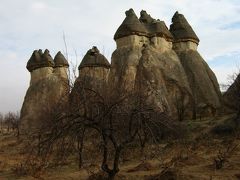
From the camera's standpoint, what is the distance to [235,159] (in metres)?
14.9

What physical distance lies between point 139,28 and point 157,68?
341cm

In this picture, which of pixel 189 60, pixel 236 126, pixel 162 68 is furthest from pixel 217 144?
pixel 189 60

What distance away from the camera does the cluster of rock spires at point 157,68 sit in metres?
29.7

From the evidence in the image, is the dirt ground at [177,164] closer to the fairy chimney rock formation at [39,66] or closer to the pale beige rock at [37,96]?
the pale beige rock at [37,96]

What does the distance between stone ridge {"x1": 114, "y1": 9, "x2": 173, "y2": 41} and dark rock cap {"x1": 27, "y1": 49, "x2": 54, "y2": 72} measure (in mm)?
7759

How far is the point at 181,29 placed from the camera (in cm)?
3462

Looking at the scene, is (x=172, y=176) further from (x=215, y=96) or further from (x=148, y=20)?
(x=148, y=20)

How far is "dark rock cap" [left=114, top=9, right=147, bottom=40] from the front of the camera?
3153cm

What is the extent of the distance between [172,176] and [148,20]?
24684mm

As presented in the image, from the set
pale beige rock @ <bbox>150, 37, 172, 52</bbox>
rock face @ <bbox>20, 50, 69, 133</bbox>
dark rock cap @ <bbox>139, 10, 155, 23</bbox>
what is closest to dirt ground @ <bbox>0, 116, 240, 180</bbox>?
pale beige rock @ <bbox>150, 37, 172, 52</bbox>

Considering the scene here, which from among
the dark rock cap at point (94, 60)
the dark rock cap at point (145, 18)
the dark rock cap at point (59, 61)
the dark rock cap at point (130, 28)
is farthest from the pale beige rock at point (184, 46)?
the dark rock cap at point (59, 61)

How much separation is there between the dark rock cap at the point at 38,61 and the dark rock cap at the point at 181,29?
10101 millimetres

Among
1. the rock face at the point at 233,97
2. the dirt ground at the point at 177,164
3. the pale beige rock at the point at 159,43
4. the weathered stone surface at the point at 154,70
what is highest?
the pale beige rock at the point at 159,43

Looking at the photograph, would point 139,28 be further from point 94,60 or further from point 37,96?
point 37,96
